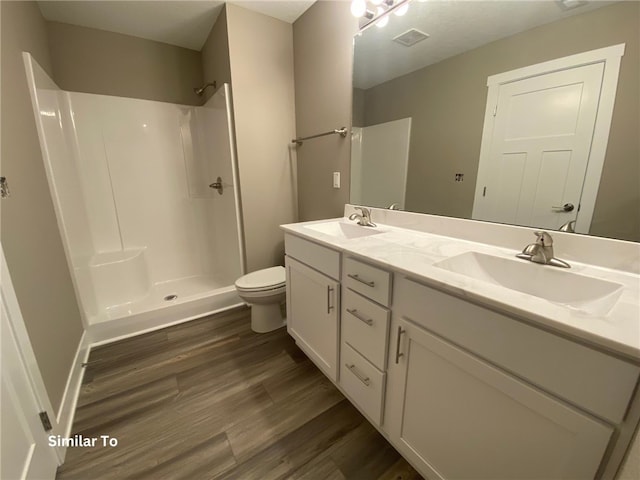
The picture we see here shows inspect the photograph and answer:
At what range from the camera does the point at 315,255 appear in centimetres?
132

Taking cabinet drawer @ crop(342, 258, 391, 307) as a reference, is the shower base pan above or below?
below

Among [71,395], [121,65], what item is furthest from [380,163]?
[121,65]

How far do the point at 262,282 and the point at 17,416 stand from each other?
1177mm

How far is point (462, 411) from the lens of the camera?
2.52ft

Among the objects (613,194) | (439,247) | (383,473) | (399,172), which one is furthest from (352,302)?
(613,194)

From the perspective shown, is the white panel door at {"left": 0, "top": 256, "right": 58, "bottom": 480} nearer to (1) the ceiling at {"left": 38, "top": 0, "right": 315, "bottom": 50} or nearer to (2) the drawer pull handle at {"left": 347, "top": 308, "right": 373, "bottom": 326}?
(2) the drawer pull handle at {"left": 347, "top": 308, "right": 373, "bottom": 326}

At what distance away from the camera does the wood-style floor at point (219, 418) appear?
3.45 feet

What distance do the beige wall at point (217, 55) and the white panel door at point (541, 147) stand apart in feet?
5.92

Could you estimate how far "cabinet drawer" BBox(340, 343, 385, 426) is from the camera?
1.05m

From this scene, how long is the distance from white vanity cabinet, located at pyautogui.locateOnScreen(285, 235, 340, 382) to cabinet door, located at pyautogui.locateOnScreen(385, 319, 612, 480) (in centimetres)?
36

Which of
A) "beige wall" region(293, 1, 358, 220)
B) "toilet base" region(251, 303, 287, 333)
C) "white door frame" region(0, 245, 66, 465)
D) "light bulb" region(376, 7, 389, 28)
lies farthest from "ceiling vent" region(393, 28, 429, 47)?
"white door frame" region(0, 245, 66, 465)

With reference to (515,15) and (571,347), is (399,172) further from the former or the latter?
(571,347)

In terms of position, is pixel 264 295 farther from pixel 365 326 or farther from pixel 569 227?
pixel 569 227

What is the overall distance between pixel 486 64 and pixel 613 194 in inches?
27.0
